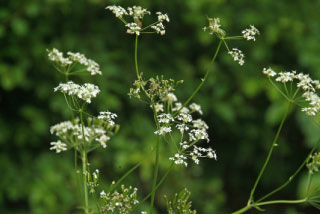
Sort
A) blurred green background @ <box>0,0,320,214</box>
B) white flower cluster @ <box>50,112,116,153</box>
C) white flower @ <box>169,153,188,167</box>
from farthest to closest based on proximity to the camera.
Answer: blurred green background @ <box>0,0,320,214</box> → white flower cluster @ <box>50,112,116,153</box> → white flower @ <box>169,153,188,167</box>

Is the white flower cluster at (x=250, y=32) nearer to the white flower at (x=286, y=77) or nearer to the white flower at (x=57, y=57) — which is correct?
the white flower at (x=286, y=77)

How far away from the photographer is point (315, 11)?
185 inches

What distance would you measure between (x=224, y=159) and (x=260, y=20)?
1.72 metres

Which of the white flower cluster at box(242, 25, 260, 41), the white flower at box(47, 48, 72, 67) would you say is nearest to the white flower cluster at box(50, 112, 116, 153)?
the white flower at box(47, 48, 72, 67)

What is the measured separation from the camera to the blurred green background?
4137 millimetres

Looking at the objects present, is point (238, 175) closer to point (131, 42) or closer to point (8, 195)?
point (131, 42)

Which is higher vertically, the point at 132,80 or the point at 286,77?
the point at 132,80

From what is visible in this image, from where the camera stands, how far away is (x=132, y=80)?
4.60 metres

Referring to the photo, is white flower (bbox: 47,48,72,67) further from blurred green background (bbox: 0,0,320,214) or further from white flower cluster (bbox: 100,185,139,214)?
blurred green background (bbox: 0,0,320,214)

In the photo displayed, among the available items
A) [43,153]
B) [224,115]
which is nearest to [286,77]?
[224,115]

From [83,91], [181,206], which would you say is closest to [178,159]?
[181,206]

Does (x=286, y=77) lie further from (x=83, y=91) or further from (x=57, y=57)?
(x=57, y=57)

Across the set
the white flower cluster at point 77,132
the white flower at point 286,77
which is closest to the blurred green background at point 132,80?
the white flower cluster at point 77,132

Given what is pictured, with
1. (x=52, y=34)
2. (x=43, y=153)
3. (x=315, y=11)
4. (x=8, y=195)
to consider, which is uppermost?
(x=315, y=11)
